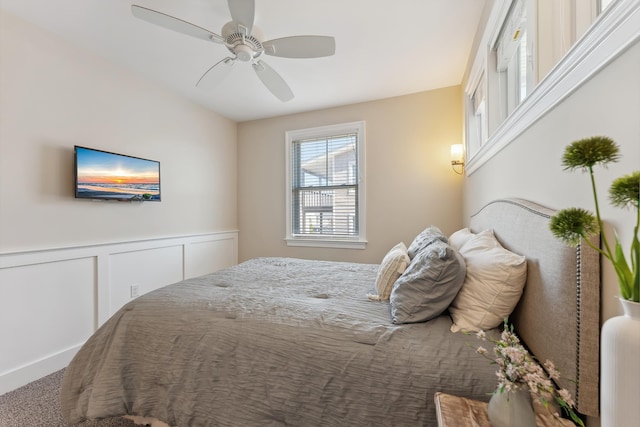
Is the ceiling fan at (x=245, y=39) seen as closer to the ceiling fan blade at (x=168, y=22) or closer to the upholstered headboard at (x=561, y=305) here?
the ceiling fan blade at (x=168, y=22)

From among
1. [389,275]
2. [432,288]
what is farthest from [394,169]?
[432,288]

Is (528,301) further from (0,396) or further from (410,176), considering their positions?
(0,396)

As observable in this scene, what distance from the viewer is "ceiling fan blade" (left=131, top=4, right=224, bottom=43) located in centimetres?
153

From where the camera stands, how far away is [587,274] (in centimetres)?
72

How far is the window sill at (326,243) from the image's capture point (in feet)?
11.7

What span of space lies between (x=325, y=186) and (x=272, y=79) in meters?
1.82

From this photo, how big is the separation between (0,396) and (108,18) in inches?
108

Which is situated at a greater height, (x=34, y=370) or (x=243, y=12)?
(x=243, y=12)

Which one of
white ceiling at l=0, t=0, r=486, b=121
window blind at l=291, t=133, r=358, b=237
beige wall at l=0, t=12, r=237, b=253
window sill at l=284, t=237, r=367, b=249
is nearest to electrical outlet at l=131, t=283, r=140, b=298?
A: beige wall at l=0, t=12, r=237, b=253

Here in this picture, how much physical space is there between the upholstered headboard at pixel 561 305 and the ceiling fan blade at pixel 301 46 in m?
1.49

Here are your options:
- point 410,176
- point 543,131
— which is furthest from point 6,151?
point 410,176

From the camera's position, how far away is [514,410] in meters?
0.70

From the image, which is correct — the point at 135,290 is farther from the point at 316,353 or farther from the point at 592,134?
the point at 592,134

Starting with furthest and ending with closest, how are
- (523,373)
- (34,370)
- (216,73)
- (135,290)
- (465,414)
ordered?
(135,290), (216,73), (34,370), (465,414), (523,373)
